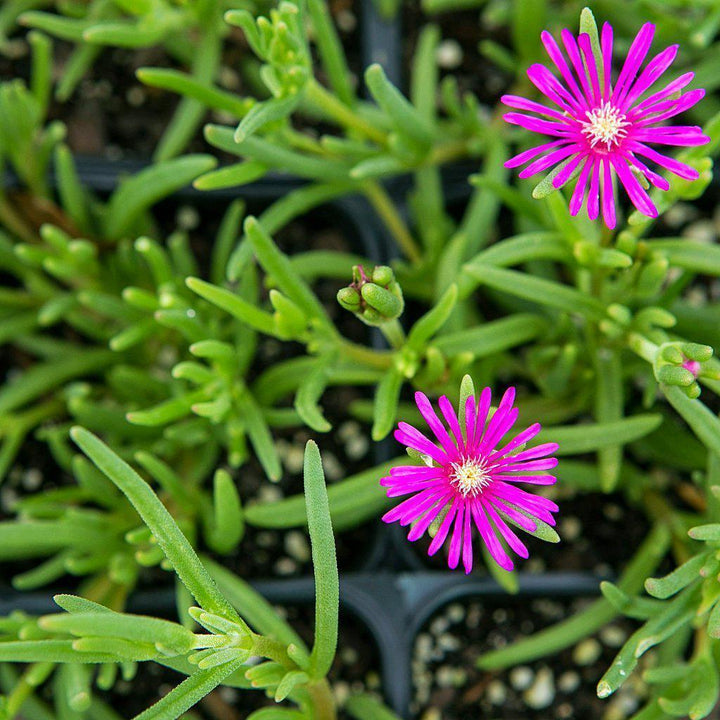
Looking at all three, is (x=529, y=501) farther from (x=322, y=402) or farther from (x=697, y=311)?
(x=322, y=402)

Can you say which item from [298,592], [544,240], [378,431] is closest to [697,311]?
[544,240]

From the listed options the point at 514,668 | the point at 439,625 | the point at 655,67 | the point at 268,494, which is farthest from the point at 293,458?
the point at 655,67

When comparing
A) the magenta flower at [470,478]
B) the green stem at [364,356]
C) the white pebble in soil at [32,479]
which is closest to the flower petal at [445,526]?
the magenta flower at [470,478]

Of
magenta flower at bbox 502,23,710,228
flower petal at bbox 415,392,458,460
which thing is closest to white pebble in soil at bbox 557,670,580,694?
flower petal at bbox 415,392,458,460

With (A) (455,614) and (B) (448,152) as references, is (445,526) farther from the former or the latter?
(B) (448,152)

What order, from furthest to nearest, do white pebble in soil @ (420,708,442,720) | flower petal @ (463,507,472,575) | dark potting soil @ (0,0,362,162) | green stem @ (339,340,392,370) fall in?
dark potting soil @ (0,0,362,162) → white pebble in soil @ (420,708,442,720) → green stem @ (339,340,392,370) → flower petal @ (463,507,472,575)

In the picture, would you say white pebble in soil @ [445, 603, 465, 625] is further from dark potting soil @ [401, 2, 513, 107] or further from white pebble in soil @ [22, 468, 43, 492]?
dark potting soil @ [401, 2, 513, 107]
